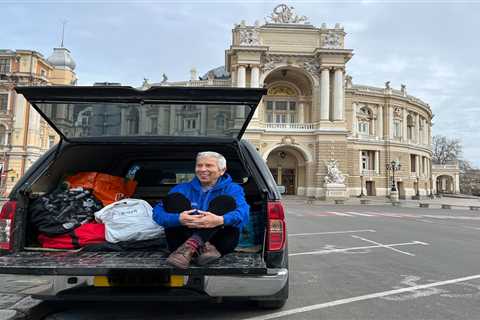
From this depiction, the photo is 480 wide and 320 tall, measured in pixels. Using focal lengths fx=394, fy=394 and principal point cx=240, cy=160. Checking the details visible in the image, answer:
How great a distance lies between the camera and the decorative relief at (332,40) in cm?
4906

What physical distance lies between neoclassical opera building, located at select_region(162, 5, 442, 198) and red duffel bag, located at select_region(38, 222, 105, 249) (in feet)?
138

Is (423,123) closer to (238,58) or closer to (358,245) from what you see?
(238,58)

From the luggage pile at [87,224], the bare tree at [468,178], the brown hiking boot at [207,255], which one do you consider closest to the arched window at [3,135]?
the luggage pile at [87,224]

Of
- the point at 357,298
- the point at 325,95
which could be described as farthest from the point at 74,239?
the point at 325,95

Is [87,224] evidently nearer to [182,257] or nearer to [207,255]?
[182,257]

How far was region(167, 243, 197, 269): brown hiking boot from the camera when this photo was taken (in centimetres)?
311

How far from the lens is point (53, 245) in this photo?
12.5 feet

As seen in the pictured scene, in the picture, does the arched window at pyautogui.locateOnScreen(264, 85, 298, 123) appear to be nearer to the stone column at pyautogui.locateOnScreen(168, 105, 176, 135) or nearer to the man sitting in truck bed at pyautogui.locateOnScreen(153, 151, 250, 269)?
the stone column at pyautogui.locateOnScreen(168, 105, 176, 135)

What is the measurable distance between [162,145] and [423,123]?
77083 mm

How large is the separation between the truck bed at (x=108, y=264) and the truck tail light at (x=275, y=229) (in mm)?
167

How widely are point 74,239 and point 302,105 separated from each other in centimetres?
5133

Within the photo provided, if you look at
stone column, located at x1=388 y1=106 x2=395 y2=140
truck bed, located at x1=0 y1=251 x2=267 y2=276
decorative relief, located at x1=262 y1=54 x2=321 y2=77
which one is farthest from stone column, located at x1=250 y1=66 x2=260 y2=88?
truck bed, located at x1=0 y1=251 x2=267 y2=276

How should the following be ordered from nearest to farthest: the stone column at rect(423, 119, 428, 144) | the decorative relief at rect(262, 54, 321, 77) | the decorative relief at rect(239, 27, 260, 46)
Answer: the decorative relief at rect(239, 27, 260, 46)
the decorative relief at rect(262, 54, 321, 77)
the stone column at rect(423, 119, 428, 144)

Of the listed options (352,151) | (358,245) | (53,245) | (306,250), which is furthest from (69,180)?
(352,151)
